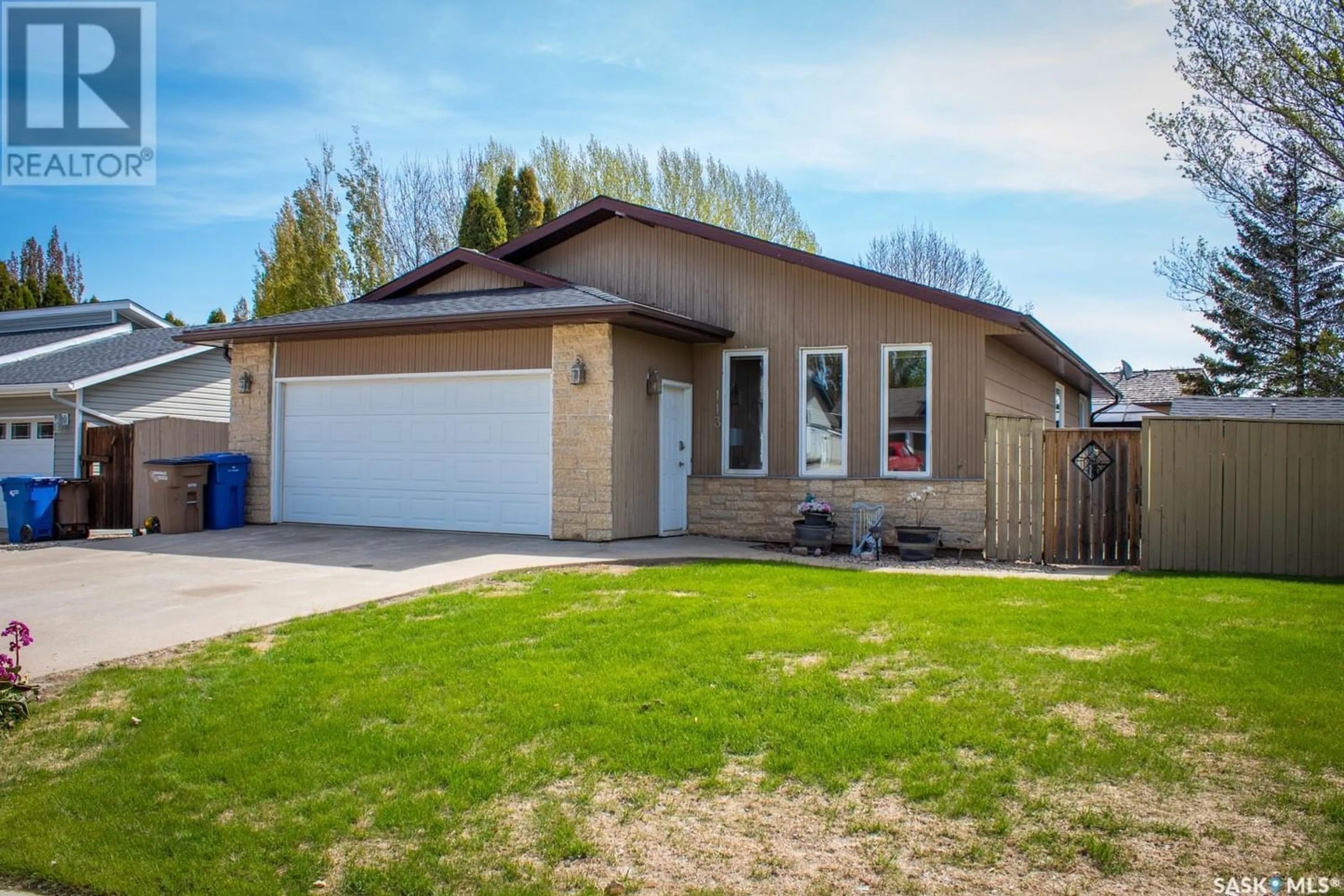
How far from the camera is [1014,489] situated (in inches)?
447

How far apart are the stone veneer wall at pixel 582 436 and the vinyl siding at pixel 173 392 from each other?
386 inches

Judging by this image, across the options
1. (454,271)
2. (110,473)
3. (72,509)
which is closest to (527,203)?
(454,271)

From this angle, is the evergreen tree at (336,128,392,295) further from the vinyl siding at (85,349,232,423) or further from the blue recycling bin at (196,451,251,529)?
the blue recycling bin at (196,451,251,529)

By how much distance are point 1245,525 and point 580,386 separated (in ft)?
26.0

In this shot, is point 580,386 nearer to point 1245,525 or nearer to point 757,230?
point 1245,525

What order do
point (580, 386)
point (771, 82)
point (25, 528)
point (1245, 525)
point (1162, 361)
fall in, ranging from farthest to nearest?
point (1162, 361)
point (25, 528)
point (771, 82)
point (580, 386)
point (1245, 525)

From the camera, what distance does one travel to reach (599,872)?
335 centimetres

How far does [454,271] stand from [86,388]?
8.60 m

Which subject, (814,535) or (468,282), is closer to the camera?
(814,535)

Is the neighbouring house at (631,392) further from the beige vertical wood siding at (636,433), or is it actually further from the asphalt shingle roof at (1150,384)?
the asphalt shingle roof at (1150,384)

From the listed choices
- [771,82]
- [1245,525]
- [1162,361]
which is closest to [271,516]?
[771,82]

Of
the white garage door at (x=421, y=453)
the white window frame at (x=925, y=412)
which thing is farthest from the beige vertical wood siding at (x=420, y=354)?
the white window frame at (x=925, y=412)

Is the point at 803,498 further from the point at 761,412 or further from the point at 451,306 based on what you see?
the point at 451,306

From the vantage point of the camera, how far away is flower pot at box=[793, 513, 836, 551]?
1158cm
